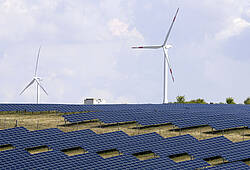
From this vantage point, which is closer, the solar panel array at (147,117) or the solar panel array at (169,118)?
the solar panel array at (169,118)

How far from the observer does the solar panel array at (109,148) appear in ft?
207

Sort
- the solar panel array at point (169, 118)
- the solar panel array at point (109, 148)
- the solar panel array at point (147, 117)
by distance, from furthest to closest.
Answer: the solar panel array at point (147, 117) → the solar panel array at point (169, 118) → the solar panel array at point (109, 148)

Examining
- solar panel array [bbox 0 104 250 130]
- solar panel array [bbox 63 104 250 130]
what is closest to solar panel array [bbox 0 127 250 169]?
solar panel array [bbox 63 104 250 130]

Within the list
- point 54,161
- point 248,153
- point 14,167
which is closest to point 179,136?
point 248,153

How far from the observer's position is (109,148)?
7044cm

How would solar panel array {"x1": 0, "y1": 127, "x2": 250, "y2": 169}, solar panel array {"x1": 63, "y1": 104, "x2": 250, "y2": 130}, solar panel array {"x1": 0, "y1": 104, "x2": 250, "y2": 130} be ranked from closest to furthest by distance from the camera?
solar panel array {"x1": 0, "y1": 127, "x2": 250, "y2": 169} < solar panel array {"x1": 63, "y1": 104, "x2": 250, "y2": 130} < solar panel array {"x1": 0, "y1": 104, "x2": 250, "y2": 130}

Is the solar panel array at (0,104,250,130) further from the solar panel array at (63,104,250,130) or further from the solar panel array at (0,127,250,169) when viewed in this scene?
the solar panel array at (0,127,250,169)

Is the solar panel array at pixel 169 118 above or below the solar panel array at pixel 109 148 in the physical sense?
above

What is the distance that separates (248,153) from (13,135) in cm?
3848

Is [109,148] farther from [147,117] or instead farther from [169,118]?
[169,118]

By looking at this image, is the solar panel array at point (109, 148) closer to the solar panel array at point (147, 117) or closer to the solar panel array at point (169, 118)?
the solar panel array at point (169, 118)

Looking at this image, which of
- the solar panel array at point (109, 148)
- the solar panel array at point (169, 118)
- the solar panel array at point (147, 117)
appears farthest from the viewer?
the solar panel array at point (147, 117)

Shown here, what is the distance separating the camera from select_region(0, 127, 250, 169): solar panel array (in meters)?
63.2

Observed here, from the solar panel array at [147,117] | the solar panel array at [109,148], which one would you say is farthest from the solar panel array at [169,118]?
the solar panel array at [109,148]
